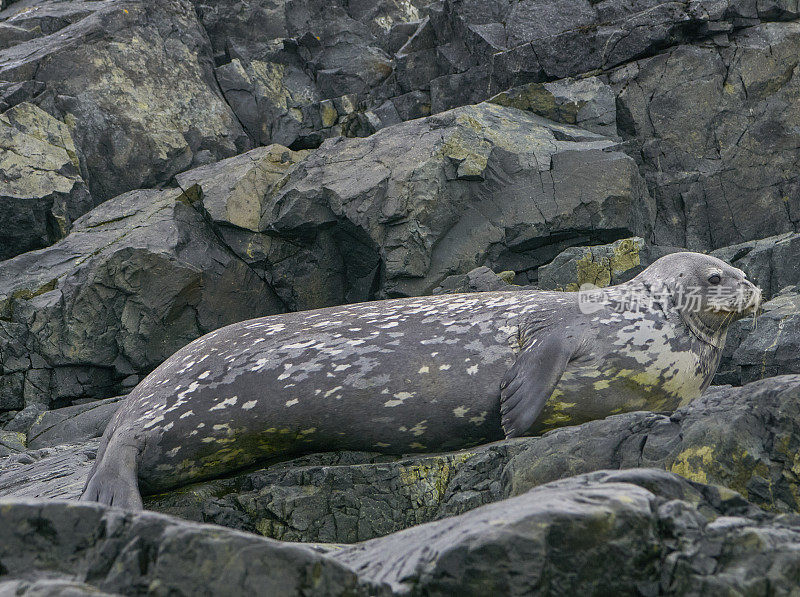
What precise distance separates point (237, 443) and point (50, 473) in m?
1.69

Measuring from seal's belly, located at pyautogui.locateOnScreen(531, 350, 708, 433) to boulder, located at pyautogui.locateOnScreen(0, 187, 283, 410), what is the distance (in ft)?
18.4

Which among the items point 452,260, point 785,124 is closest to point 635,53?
point 785,124

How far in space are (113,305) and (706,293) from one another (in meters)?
6.44

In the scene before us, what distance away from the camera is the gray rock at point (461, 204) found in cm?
876

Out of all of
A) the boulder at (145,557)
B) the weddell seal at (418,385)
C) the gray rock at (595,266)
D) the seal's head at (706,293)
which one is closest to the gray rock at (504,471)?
the weddell seal at (418,385)

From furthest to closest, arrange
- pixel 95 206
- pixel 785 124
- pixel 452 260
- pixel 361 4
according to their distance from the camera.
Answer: pixel 361 4, pixel 95 206, pixel 785 124, pixel 452 260

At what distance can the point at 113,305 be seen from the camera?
9172mm

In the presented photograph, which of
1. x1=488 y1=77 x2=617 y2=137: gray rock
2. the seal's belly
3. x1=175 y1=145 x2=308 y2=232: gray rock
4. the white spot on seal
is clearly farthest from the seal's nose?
x1=175 y1=145 x2=308 y2=232: gray rock

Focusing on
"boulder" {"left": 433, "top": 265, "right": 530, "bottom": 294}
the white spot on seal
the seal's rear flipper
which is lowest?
"boulder" {"left": 433, "top": 265, "right": 530, "bottom": 294}

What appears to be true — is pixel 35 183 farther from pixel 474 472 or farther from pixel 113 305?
pixel 474 472

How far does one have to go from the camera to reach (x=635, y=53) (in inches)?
406

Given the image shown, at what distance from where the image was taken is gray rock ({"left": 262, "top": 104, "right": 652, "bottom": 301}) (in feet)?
28.7

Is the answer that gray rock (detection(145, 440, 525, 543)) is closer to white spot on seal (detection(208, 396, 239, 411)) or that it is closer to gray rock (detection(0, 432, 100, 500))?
white spot on seal (detection(208, 396, 239, 411))

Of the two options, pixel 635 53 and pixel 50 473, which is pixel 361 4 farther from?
pixel 50 473
